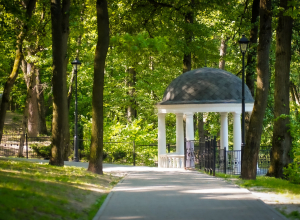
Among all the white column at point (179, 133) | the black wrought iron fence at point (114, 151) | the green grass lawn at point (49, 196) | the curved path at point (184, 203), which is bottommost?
the curved path at point (184, 203)

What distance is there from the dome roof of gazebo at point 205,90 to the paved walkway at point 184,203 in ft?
32.2

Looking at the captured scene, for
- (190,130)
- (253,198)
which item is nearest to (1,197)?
(253,198)

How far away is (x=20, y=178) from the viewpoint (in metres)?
10.7

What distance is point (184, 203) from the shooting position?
9.68 m

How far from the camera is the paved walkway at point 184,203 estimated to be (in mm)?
8281

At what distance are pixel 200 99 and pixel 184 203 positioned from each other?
13.3m

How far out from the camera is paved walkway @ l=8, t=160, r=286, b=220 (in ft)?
27.2

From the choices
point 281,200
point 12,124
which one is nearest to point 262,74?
point 281,200

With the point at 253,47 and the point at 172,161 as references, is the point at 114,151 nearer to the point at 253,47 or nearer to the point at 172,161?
the point at 172,161

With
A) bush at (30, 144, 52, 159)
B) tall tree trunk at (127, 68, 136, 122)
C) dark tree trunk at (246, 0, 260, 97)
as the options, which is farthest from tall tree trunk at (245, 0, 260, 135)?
tall tree trunk at (127, 68, 136, 122)

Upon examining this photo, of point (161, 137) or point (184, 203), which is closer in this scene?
point (184, 203)

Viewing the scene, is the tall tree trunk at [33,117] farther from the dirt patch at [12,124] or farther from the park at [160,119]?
the dirt patch at [12,124]

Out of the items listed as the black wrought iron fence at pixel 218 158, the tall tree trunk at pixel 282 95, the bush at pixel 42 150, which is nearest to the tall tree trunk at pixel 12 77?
the bush at pixel 42 150

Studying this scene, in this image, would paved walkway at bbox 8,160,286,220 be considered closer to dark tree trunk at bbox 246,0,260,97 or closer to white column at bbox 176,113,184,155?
dark tree trunk at bbox 246,0,260,97
